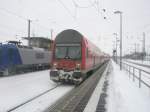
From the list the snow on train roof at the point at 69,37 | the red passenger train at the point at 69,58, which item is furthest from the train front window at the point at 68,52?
the snow on train roof at the point at 69,37

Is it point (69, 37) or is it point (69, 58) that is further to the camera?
point (69, 37)

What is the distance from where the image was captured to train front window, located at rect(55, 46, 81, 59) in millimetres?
15555

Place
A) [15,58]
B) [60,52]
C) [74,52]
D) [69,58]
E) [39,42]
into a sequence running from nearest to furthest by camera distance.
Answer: [69,58], [74,52], [60,52], [15,58], [39,42]

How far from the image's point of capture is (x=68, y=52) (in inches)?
617

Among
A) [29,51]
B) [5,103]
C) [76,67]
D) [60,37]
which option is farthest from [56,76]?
[29,51]

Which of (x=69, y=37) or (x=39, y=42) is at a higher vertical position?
(x=39, y=42)

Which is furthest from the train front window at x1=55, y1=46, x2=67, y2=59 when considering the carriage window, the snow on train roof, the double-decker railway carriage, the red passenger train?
the double-decker railway carriage

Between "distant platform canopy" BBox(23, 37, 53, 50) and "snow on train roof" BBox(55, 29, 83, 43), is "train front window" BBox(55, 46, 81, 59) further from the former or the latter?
"distant platform canopy" BBox(23, 37, 53, 50)

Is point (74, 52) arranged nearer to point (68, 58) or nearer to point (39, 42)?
point (68, 58)

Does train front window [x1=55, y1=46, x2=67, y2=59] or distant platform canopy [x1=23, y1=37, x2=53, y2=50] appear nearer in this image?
train front window [x1=55, y1=46, x2=67, y2=59]

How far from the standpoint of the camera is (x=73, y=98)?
11.2 metres

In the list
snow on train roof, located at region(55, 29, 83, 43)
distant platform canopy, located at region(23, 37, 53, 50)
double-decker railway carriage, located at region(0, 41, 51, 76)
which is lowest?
double-decker railway carriage, located at region(0, 41, 51, 76)

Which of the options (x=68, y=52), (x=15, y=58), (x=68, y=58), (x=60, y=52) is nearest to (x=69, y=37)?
(x=68, y=52)

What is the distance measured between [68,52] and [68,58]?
434 millimetres
